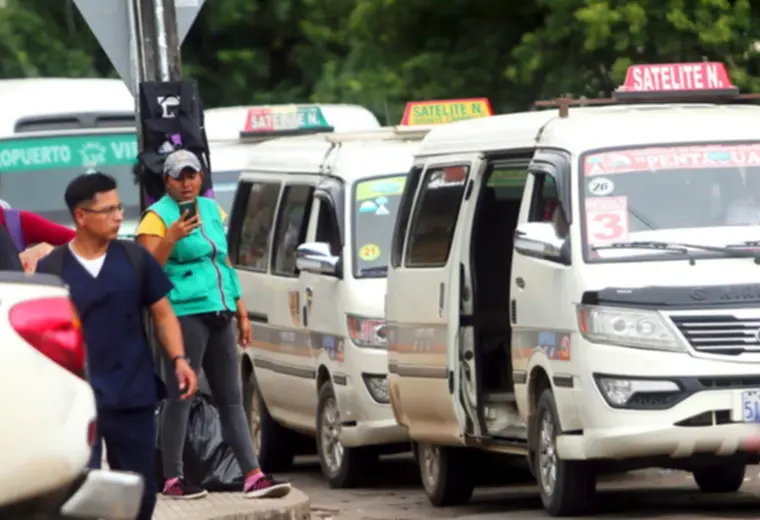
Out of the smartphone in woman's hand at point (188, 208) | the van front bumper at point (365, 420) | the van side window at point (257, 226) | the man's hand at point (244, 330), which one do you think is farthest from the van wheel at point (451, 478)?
the van side window at point (257, 226)

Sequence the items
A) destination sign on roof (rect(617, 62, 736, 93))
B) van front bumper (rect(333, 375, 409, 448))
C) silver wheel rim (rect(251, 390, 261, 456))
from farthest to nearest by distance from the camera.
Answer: silver wheel rim (rect(251, 390, 261, 456)) → van front bumper (rect(333, 375, 409, 448)) → destination sign on roof (rect(617, 62, 736, 93))

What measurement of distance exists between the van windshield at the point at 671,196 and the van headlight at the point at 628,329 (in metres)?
0.40

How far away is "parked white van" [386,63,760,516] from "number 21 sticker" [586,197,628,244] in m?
0.01

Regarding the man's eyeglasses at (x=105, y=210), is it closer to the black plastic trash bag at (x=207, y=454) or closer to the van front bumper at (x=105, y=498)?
the van front bumper at (x=105, y=498)

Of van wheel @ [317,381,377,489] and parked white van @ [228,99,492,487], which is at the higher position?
parked white van @ [228,99,492,487]

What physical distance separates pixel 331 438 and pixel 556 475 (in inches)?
131

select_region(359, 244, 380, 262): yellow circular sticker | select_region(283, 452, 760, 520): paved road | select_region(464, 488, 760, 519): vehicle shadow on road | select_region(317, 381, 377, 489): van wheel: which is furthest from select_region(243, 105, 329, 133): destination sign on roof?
select_region(464, 488, 760, 519): vehicle shadow on road

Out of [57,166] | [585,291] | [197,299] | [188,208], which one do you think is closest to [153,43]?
[188,208]

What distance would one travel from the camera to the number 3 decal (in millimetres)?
12016

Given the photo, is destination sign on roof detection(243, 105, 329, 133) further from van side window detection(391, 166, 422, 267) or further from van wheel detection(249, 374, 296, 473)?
van side window detection(391, 166, 422, 267)

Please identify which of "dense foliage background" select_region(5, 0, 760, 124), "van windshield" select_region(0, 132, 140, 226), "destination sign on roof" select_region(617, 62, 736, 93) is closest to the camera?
"destination sign on roof" select_region(617, 62, 736, 93)

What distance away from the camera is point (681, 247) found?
38.7ft

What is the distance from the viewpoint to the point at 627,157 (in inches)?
485

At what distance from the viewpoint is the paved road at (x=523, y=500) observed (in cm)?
1255
